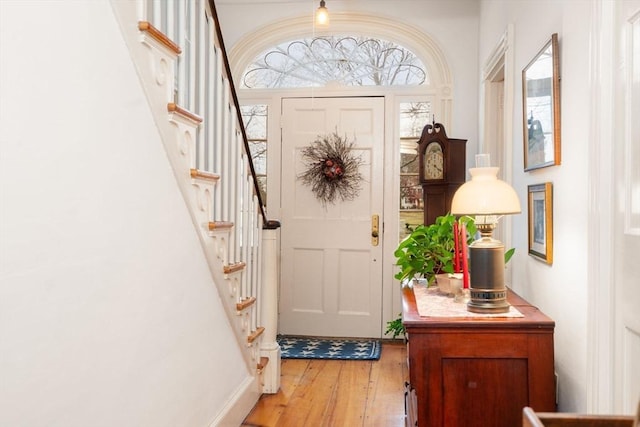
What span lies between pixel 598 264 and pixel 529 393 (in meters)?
0.47

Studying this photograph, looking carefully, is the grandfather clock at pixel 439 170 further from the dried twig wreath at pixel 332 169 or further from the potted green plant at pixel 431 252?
the potted green plant at pixel 431 252

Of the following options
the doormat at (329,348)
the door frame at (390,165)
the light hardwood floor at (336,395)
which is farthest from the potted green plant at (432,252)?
the door frame at (390,165)

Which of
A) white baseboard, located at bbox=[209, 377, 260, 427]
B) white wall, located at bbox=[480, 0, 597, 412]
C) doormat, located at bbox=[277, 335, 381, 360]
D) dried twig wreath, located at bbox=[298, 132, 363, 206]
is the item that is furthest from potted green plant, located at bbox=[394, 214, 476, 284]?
dried twig wreath, located at bbox=[298, 132, 363, 206]

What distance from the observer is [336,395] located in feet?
10.5

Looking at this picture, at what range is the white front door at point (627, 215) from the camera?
134 centimetres

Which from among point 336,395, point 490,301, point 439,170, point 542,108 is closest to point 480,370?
point 490,301

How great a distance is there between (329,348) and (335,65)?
2.37 m

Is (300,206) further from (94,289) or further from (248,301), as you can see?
(94,289)

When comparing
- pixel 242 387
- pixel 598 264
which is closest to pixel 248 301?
pixel 242 387

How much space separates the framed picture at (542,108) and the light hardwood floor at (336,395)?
1550 mm

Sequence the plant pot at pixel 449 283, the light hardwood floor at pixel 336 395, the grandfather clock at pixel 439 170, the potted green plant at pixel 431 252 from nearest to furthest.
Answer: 1. the plant pot at pixel 449 283
2. the potted green plant at pixel 431 252
3. the light hardwood floor at pixel 336 395
4. the grandfather clock at pixel 439 170

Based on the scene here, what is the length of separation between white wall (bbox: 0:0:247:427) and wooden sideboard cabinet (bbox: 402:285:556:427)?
87cm

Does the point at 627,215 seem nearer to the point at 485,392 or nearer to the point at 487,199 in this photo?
the point at 487,199

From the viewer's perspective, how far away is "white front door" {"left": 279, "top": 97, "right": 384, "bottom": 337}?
14.5 feet
